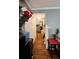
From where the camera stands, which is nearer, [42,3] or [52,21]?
[42,3]

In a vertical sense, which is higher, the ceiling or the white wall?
the ceiling

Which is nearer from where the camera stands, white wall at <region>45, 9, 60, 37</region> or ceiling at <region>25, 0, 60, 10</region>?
ceiling at <region>25, 0, 60, 10</region>

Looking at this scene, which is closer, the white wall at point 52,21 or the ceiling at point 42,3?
the ceiling at point 42,3

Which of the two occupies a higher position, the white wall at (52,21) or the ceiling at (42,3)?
the ceiling at (42,3)

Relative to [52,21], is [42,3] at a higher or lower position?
higher
